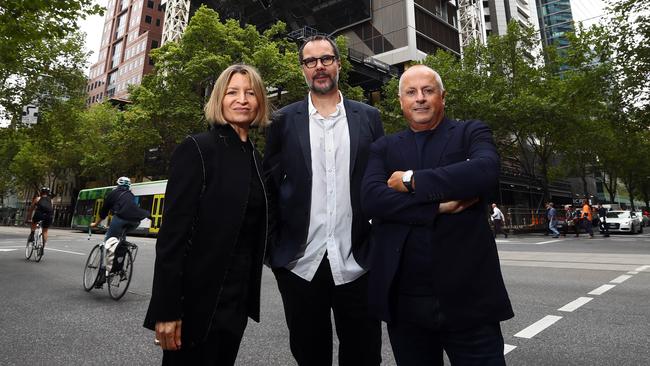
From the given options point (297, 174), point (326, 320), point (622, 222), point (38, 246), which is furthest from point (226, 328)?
point (622, 222)

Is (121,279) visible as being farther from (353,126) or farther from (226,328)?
(353,126)

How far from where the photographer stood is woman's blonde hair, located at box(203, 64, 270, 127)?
1923 mm

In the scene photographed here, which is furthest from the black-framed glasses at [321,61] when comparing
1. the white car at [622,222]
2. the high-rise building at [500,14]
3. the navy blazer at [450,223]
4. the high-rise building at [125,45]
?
the high-rise building at [125,45]

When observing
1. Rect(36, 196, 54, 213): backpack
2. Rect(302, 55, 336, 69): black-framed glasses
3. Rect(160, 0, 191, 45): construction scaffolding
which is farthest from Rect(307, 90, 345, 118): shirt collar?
Rect(160, 0, 191, 45): construction scaffolding

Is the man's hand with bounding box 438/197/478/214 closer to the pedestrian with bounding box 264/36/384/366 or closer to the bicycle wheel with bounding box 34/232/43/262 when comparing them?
the pedestrian with bounding box 264/36/384/366

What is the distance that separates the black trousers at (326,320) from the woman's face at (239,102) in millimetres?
814

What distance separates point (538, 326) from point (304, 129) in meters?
3.65

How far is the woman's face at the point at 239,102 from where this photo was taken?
6.36 feet

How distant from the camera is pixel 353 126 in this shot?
2.21 m

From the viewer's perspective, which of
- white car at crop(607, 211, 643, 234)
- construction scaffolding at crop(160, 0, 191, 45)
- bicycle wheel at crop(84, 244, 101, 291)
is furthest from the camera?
construction scaffolding at crop(160, 0, 191, 45)

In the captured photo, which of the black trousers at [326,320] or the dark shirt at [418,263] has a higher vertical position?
the dark shirt at [418,263]

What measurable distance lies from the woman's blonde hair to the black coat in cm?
15

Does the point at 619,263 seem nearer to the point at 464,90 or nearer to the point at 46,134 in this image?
the point at 464,90

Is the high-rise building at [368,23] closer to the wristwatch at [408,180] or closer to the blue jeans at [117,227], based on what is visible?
the blue jeans at [117,227]
